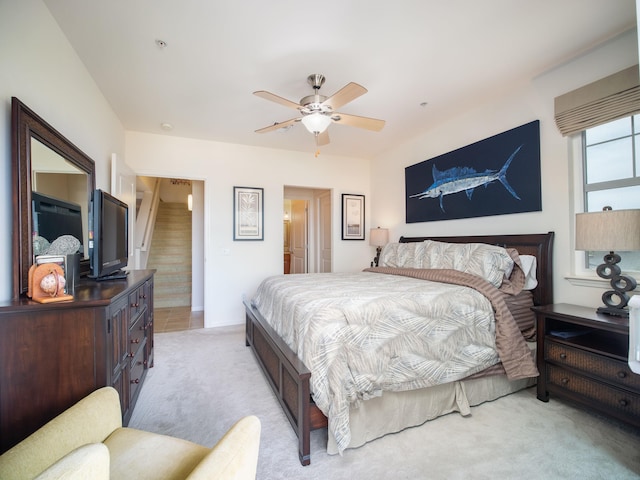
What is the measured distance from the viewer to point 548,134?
2.64 m

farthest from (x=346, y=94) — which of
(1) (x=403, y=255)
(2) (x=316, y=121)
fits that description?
(1) (x=403, y=255)

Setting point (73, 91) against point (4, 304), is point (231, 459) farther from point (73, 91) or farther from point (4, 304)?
point (73, 91)

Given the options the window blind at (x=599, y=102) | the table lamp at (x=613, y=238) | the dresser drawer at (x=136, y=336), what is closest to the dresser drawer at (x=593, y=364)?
the table lamp at (x=613, y=238)

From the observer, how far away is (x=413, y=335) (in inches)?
75.0

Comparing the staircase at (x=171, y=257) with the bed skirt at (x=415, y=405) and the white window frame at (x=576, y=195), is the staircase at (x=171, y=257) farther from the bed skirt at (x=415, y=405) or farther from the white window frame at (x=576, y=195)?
the white window frame at (x=576, y=195)

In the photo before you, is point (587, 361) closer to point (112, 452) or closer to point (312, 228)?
point (112, 452)

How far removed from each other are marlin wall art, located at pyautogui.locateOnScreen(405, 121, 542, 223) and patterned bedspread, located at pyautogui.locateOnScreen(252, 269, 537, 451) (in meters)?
1.27

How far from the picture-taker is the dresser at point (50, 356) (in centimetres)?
119

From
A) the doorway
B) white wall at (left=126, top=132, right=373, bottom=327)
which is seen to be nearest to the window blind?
white wall at (left=126, top=132, right=373, bottom=327)

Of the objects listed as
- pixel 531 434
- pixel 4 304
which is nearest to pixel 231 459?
pixel 4 304

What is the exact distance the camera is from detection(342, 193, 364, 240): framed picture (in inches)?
203

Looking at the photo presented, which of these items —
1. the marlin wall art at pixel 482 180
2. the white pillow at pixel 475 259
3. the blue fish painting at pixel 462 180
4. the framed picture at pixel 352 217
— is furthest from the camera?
the framed picture at pixel 352 217

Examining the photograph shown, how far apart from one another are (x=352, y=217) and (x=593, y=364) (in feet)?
12.2

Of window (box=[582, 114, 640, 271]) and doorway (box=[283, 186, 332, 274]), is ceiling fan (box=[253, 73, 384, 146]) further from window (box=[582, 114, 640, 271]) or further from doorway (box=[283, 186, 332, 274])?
doorway (box=[283, 186, 332, 274])
